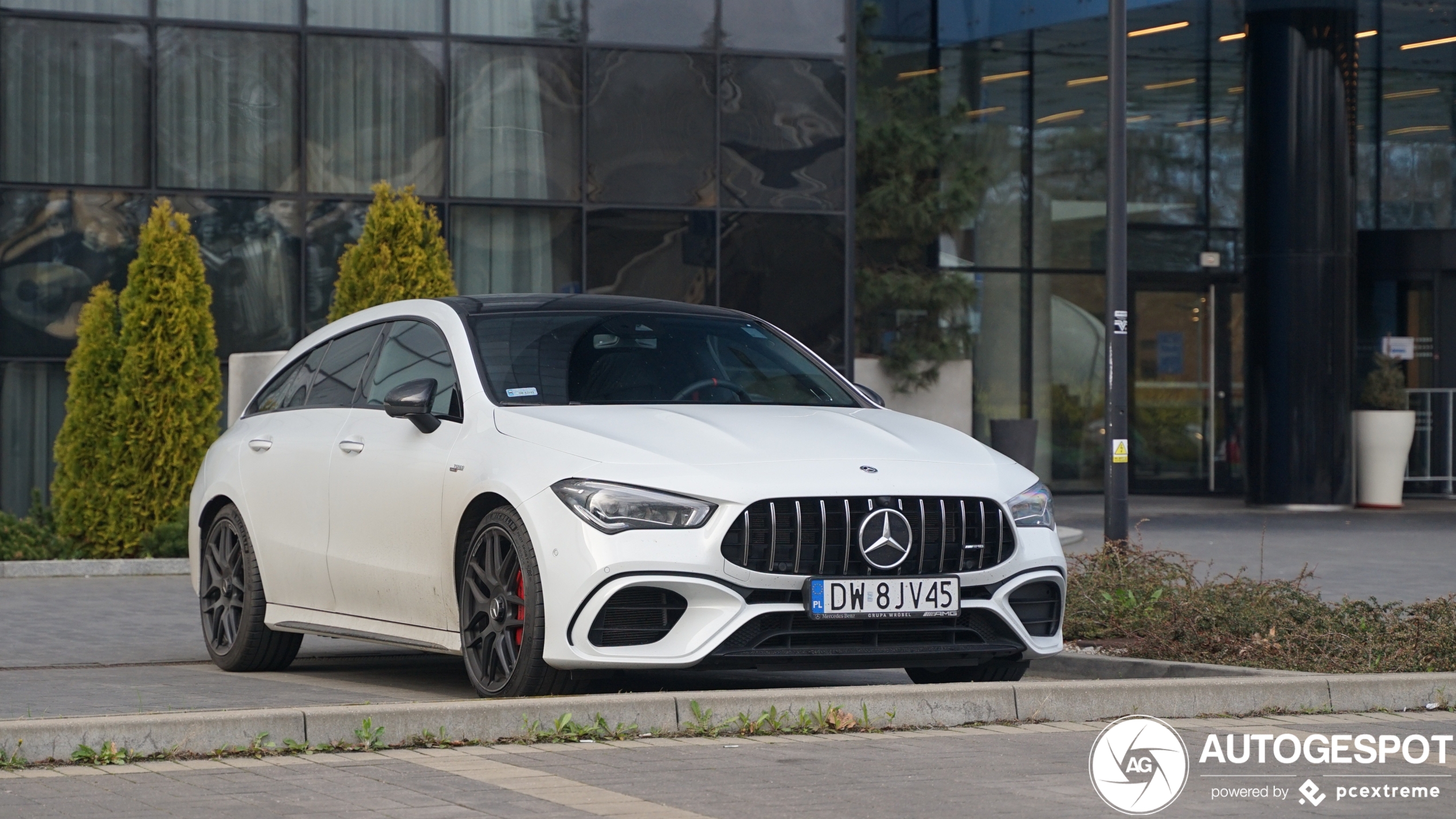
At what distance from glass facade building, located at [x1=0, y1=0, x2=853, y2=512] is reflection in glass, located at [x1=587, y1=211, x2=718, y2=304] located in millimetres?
20

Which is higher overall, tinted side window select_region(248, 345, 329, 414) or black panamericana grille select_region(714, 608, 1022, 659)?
tinted side window select_region(248, 345, 329, 414)

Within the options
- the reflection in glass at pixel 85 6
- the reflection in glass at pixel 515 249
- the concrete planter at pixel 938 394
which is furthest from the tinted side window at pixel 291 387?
the concrete planter at pixel 938 394

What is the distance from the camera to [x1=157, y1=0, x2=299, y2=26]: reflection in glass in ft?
65.6

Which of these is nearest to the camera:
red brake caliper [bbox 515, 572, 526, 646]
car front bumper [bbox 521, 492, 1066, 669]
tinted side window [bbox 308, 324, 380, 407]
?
car front bumper [bbox 521, 492, 1066, 669]

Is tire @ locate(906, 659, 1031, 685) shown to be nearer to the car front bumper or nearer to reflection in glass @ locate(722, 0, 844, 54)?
the car front bumper

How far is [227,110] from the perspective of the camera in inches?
795

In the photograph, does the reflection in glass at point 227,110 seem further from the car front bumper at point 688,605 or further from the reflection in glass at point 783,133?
the car front bumper at point 688,605

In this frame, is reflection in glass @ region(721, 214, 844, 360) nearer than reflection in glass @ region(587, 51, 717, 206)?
No

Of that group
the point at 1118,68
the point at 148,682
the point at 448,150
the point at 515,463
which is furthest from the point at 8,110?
the point at 515,463

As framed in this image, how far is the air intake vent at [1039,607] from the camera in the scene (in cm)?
778

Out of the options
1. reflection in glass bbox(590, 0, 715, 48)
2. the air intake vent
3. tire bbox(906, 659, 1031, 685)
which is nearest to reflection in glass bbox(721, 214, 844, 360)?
reflection in glass bbox(590, 0, 715, 48)

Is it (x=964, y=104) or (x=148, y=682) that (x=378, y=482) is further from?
(x=964, y=104)

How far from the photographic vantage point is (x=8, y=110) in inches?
768

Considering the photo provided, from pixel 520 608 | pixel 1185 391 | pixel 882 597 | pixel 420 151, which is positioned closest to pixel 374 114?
pixel 420 151
